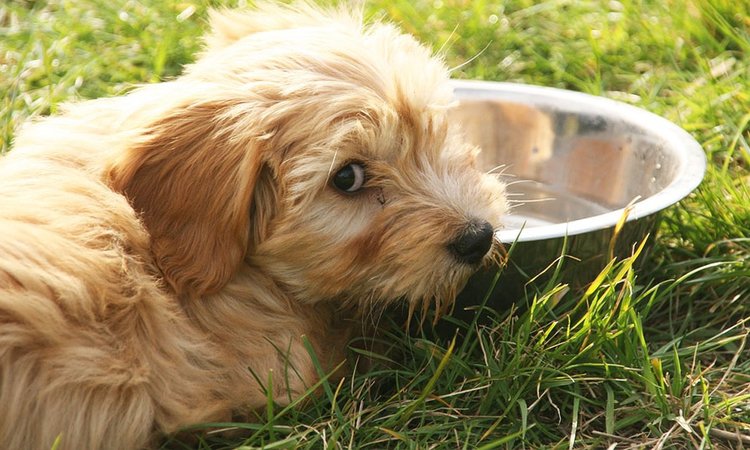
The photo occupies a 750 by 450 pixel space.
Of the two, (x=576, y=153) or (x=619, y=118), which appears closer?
(x=619, y=118)

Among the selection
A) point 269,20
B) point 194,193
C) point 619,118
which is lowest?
point 619,118

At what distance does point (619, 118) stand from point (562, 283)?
40.3 inches

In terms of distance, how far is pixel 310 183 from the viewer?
103 inches

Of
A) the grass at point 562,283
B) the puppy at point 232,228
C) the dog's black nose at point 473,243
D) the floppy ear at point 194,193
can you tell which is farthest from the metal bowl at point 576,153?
the floppy ear at point 194,193

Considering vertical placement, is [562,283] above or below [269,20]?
below

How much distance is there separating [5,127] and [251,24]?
1323mm

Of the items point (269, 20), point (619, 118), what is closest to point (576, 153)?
point (619, 118)

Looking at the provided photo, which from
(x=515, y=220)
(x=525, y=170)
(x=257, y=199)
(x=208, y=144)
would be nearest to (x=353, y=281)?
(x=257, y=199)

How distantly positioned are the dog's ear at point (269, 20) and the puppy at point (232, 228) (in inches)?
8.4

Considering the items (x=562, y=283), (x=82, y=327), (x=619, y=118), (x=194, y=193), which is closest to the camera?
(x=82, y=327)

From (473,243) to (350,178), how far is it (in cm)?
37

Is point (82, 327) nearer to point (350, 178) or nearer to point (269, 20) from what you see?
point (350, 178)

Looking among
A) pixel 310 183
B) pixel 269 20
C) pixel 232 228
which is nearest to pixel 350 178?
pixel 310 183

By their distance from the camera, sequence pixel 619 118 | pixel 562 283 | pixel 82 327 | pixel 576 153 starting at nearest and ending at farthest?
pixel 82 327 < pixel 562 283 < pixel 619 118 < pixel 576 153
